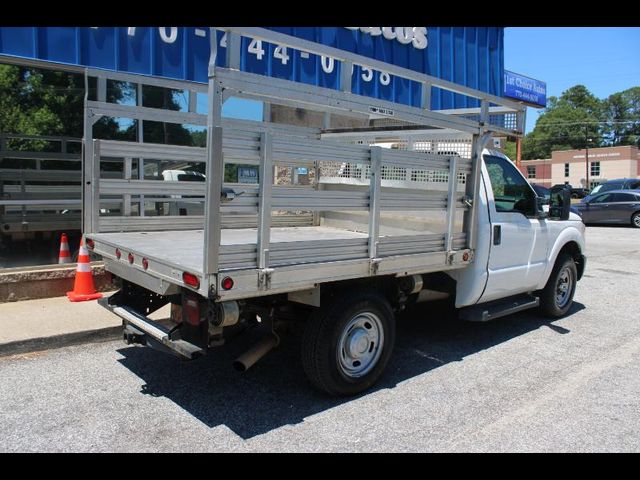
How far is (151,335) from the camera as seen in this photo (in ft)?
12.7

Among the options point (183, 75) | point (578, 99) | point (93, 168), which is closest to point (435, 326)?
point (93, 168)

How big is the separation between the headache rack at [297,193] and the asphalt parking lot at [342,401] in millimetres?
937

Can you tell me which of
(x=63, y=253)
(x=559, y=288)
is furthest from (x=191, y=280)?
(x=559, y=288)

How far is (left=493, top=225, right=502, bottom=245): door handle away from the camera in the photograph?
16.8 ft

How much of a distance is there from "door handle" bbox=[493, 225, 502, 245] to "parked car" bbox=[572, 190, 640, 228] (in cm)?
1714

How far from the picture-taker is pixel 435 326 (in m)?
6.22

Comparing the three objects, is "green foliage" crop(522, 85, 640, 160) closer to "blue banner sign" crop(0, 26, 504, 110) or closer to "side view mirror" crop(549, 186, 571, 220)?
"blue banner sign" crop(0, 26, 504, 110)

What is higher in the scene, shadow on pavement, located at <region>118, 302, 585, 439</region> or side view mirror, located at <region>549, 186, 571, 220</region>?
side view mirror, located at <region>549, 186, 571, 220</region>

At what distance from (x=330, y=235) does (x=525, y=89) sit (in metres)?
14.9

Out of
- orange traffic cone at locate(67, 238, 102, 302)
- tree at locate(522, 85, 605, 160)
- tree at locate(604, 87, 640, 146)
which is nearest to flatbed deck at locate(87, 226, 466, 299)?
orange traffic cone at locate(67, 238, 102, 302)

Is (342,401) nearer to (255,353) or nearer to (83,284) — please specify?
(255,353)

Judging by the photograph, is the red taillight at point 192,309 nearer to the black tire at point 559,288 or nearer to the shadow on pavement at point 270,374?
the shadow on pavement at point 270,374

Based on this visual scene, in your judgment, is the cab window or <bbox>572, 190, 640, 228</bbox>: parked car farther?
<bbox>572, 190, 640, 228</bbox>: parked car
